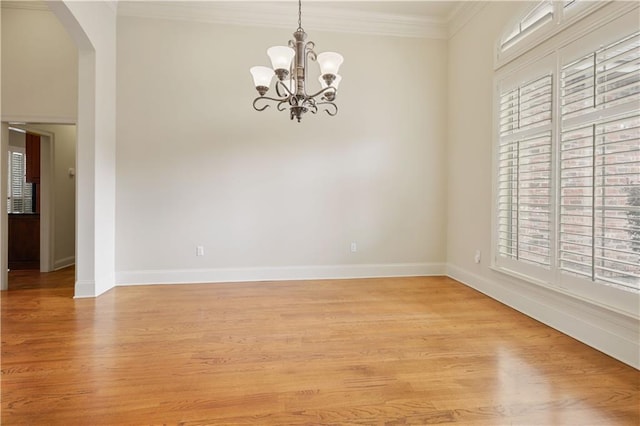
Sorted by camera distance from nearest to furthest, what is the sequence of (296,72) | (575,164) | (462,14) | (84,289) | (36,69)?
(575,164)
(296,72)
(84,289)
(36,69)
(462,14)

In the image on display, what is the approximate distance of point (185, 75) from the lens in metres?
4.34

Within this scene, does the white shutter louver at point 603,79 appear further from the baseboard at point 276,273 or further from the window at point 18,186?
the window at point 18,186

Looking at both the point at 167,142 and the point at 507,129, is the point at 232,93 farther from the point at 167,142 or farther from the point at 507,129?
the point at 507,129

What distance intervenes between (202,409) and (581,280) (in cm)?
297

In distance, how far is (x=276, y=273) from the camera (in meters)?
4.59

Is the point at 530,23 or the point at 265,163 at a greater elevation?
the point at 530,23

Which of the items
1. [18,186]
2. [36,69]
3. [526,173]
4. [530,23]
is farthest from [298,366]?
[18,186]

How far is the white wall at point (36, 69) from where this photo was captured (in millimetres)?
4102

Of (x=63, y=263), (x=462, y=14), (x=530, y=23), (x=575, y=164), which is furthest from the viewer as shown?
(x=63, y=263)

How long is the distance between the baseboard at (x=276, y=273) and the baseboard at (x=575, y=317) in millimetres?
1176

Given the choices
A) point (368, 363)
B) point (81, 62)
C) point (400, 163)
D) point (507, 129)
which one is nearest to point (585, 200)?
point (507, 129)

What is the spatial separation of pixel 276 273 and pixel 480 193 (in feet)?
9.49

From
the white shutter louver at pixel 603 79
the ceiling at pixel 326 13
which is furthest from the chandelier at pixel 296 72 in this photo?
the white shutter louver at pixel 603 79

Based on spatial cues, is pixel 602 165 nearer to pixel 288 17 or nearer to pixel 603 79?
pixel 603 79
